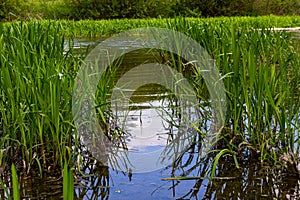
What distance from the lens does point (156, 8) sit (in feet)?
62.2

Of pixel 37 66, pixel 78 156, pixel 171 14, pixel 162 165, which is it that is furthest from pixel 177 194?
pixel 171 14

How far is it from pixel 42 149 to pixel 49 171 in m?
0.11

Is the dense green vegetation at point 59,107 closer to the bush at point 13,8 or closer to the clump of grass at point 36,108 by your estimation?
the clump of grass at point 36,108

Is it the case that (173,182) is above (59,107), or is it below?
below

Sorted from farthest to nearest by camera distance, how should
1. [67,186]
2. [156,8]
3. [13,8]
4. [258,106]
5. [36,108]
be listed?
[156,8] < [13,8] < [258,106] < [36,108] < [67,186]

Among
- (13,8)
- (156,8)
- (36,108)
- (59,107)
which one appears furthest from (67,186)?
(156,8)

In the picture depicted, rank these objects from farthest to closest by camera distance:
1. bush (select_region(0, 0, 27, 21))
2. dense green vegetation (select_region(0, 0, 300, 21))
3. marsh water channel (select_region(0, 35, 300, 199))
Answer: dense green vegetation (select_region(0, 0, 300, 21)), bush (select_region(0, 0, 27, 21)), marsh water channel (select_region(0, 35, 300, 199))

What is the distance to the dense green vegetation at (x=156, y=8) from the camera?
719 inches

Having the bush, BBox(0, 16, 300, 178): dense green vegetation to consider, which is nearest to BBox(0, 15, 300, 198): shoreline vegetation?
BBox(0, 16, 300, 178): dense green vegetation

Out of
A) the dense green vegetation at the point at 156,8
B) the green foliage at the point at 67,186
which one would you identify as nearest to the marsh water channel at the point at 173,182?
the green foliage at the point at 67,186

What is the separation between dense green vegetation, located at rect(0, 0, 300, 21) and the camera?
59.9ft

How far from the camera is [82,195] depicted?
1903 millimetres

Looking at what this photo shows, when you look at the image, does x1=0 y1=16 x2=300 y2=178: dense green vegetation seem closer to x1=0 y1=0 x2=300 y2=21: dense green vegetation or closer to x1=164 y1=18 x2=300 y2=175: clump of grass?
x1=164 y1=18 x2=300 y2=175: clump of grass

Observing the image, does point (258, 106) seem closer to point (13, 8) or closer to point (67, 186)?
point (67, 186)
